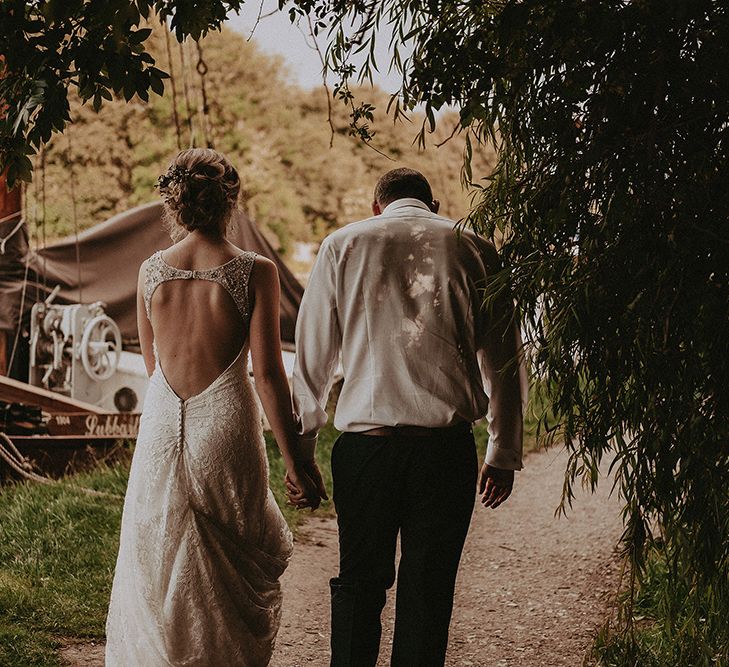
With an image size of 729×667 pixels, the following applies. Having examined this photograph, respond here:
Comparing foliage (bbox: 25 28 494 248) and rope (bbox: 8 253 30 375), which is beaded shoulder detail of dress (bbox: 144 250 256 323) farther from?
foliage (bbox: 25 28 494 248)

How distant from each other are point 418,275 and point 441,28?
855 mm

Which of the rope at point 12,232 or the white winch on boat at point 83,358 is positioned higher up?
the rope at point 12,232

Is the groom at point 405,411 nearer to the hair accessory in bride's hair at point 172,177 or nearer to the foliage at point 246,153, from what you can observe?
the hair accessory in bride's hair at point 172,177

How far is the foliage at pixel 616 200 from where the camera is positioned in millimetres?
3207

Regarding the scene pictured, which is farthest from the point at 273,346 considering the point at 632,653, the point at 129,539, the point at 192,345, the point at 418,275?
the point at 632,653

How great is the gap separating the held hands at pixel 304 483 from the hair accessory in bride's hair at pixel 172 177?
Answer: 1097 mm

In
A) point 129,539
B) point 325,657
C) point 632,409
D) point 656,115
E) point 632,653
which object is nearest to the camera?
point 656,115

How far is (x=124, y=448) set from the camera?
998 cm

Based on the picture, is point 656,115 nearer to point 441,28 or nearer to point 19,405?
point 441,28

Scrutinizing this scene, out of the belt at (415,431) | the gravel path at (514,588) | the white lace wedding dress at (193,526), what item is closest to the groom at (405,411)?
the belt at (415,431)

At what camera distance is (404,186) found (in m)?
3.62

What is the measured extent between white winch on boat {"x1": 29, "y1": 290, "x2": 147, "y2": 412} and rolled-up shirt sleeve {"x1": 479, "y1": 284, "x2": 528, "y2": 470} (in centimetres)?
819

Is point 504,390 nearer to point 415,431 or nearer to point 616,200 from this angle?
point 415,431

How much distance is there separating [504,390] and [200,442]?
111 centimetres
